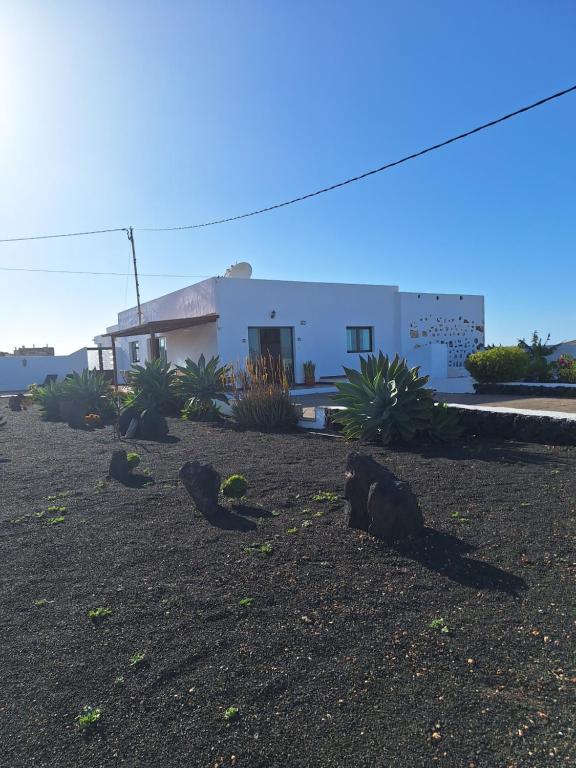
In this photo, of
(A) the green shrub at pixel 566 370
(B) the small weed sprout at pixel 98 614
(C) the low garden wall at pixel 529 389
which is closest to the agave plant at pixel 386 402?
(B) the small weed sprout at pixel 98 614

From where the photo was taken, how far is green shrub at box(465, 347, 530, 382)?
53.0ft

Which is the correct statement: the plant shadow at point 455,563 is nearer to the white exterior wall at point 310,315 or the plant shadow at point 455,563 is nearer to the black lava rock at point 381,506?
the black lava rock at point 381,506

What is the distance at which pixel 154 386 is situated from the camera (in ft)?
47.6

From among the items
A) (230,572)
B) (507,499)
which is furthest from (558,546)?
(230,572)

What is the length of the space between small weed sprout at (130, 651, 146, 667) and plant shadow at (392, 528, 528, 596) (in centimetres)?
193

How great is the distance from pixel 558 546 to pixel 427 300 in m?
21.9

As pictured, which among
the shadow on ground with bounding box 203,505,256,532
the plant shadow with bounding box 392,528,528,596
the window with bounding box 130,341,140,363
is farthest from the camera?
→ the window with bounding box 130,341,140,363

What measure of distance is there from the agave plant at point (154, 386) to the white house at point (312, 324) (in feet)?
Result: 11.4

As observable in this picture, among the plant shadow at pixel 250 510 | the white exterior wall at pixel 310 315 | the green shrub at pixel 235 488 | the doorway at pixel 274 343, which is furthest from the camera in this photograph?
the doorway at pixel 274 343

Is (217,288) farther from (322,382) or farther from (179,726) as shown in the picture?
(179,726)

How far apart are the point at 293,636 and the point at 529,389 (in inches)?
542

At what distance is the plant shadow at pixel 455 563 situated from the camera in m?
3.45

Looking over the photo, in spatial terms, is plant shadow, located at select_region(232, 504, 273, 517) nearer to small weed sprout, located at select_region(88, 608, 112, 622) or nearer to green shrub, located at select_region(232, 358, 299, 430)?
small weed sprout, located at select_region(88, 608, 112, 622)

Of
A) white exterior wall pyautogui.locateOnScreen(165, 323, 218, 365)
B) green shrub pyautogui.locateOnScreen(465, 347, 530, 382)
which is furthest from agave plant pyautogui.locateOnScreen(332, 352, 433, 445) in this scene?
white exterior wall pyautogui.locateOnScreen(165, 323, 218, 365)
